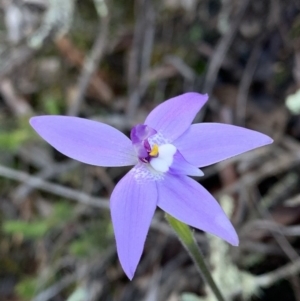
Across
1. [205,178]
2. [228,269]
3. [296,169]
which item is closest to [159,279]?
[228,269]

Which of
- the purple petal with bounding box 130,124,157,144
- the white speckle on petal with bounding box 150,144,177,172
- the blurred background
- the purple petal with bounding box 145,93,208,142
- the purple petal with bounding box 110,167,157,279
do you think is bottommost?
the blurred background

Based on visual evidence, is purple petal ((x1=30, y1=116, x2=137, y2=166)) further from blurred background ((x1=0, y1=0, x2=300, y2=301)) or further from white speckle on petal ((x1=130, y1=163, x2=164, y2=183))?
blurred background ((x1=0, y1=0, x2=300, y2=301))

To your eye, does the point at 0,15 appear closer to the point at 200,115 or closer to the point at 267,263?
the point at 200,115

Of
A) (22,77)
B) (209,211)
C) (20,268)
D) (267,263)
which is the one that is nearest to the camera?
(209,211)

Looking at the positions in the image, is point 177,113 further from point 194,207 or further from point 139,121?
point 139,121

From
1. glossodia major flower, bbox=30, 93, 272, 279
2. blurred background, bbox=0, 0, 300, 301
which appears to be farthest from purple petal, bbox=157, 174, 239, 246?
blurred background, bbox=0, 0, 300, 301

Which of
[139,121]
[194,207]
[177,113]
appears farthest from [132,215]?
[139,121]
